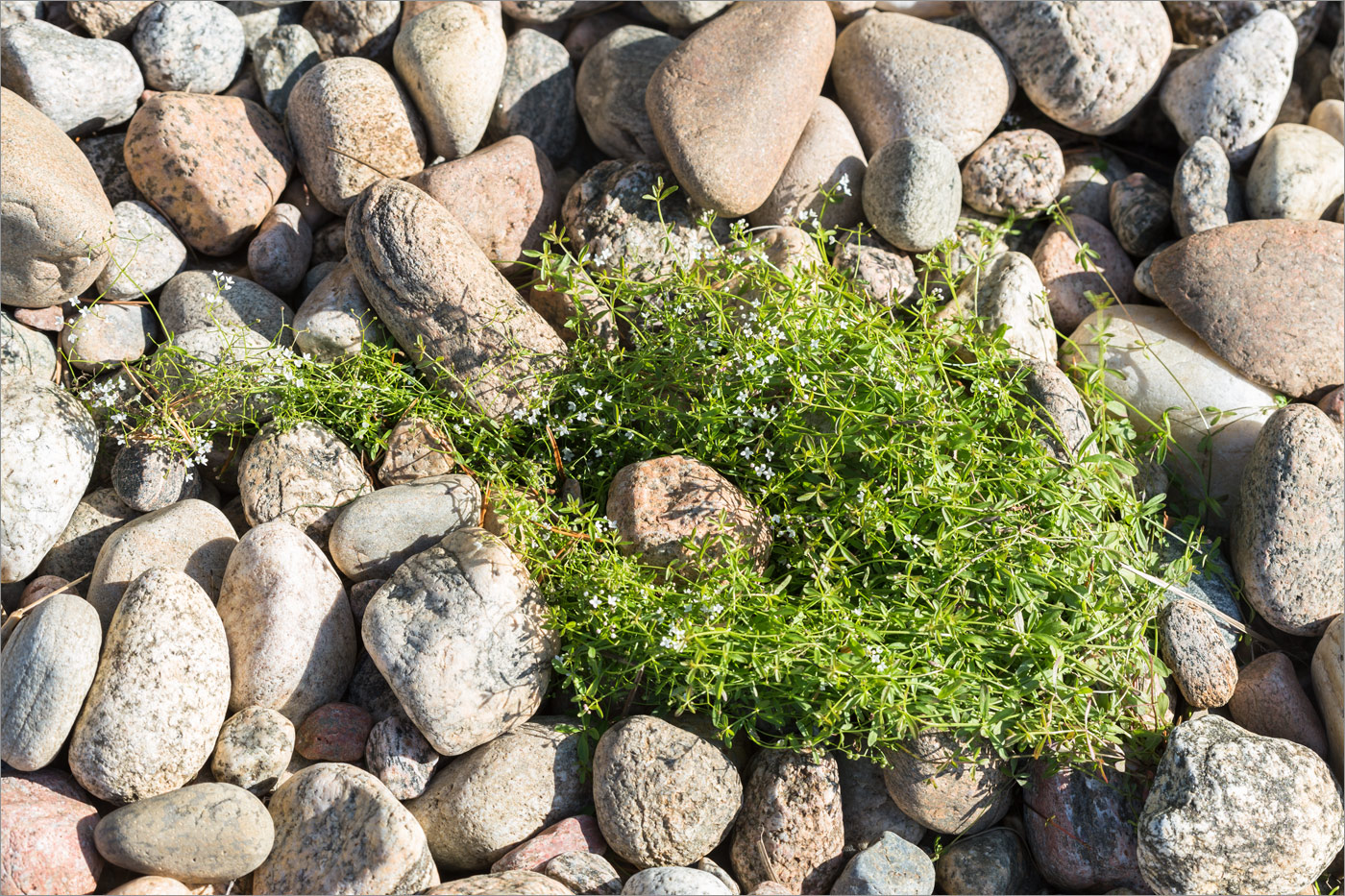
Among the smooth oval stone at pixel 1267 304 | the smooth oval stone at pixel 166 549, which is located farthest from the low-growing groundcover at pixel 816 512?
the smooth oval stone at pixel 1267 304

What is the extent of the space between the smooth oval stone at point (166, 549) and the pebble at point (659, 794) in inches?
67.6

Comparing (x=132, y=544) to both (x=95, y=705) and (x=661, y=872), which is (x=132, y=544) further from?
(x=661, y=872)

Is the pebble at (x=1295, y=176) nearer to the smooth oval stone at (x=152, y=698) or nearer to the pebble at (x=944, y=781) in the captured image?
the pebble at (x=944, y=781)

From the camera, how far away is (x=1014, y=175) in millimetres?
4676

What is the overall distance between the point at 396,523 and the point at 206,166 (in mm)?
1940

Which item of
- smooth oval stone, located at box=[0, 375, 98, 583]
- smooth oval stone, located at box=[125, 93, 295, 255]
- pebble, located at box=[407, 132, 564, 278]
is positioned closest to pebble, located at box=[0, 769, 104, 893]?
smooth oval stone, located at box=[0, 375, 98, 583]

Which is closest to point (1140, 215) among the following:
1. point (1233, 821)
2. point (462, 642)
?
point (1233, 821)

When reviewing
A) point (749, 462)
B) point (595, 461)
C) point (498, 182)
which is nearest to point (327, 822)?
point (595, 461)

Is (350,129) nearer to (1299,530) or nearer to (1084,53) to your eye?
(1084,53)

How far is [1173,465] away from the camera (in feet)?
14.3

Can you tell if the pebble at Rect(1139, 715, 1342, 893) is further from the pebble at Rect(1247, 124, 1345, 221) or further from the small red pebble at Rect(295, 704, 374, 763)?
the small red pebble at Rect(295, 704, 374, 763)

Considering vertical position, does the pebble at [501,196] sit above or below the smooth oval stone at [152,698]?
above

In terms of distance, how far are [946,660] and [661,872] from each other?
1192 mm

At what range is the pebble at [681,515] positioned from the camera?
3.56 m
